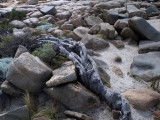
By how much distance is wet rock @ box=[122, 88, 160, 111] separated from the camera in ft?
14.2

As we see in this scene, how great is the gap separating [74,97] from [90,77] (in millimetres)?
620

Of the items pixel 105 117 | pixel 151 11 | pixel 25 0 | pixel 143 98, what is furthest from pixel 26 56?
pixel 25 0

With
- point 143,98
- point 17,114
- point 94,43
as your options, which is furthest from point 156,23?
point 17,114

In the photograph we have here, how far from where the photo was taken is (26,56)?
4812 mm

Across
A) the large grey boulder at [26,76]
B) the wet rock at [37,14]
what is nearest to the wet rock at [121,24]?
the wet rock at [37,14]

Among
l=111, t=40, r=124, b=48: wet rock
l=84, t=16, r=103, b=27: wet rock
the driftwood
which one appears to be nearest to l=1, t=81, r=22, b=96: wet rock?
the driftwood

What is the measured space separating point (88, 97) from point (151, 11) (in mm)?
7619

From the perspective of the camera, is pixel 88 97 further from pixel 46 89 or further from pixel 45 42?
pixel 45 42

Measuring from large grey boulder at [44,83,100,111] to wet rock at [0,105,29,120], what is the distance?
27.3 inches

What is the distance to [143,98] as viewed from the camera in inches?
174

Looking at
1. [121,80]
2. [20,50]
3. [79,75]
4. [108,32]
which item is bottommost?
[121,80]

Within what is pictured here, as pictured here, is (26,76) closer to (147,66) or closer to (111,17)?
(147,66)

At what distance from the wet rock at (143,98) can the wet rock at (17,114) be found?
85.9 inches

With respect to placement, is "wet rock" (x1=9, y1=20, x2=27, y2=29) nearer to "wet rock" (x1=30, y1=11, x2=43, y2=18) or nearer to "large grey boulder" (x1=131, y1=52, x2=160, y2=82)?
"wet rock" (x1=30, y1=11, x2=43, y2=18)
